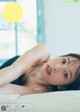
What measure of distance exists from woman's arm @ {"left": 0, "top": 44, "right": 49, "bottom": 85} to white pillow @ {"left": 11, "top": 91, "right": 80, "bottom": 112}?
0.88 feet

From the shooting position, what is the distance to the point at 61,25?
2986 millimetres

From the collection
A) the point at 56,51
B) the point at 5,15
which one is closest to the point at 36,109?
the point at 5,15

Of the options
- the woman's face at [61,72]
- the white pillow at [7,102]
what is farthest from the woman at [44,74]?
the white pillow at [7,102]

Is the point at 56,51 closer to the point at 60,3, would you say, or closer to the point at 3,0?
the point at 60,3

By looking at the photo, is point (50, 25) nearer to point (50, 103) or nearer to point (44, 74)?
point (44, 74)

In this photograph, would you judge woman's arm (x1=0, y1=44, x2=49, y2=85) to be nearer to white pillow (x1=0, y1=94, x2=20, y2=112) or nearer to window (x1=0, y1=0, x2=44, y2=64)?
white pillow (x1=0, y1=94, x2=20, y2=112)

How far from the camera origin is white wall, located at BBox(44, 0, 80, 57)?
2.97 m

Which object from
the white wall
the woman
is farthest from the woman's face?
the white wall

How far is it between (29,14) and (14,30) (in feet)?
0.80

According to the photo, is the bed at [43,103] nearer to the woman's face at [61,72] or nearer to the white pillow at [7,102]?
the white pillow at [7,102]

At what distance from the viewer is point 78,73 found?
1.16m

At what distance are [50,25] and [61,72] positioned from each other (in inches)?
72.6

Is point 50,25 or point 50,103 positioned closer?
point 50,103

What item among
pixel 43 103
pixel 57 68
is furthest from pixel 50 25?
pixel 43 103
